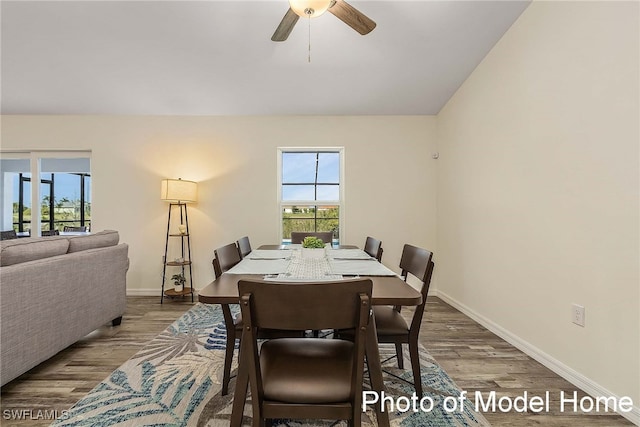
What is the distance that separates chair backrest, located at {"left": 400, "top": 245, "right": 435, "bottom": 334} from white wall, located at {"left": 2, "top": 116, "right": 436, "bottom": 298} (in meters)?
1.81

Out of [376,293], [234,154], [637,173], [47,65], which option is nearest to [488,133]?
[637,173]

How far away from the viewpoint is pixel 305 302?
0.91 metres

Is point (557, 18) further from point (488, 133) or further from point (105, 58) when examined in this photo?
point (105, 58)

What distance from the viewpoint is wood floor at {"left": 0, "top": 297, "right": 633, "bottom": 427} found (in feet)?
4.94

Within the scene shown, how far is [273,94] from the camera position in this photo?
132 inches

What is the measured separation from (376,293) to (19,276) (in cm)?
201

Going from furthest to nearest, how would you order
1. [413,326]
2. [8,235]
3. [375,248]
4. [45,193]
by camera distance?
[45,193]
[8,235]
[375,248]
[413,326]

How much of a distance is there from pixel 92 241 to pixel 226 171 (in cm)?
168

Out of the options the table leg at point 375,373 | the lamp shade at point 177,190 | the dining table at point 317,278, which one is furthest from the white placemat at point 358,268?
the lamp shade at point 177,190

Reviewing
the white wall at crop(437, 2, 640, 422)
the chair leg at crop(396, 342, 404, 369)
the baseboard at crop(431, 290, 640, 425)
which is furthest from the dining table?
the baseboard at crop(431, 290, 640, 425)

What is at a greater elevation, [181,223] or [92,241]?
[181,223]

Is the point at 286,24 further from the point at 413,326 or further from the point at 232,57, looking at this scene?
the point at 413,326

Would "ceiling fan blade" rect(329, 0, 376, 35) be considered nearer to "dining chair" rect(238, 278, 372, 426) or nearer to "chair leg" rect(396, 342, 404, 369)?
"dining chair" rect(238, 278, 372, 426)

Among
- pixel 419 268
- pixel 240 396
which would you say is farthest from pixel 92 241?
pixel 419 268
